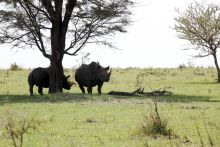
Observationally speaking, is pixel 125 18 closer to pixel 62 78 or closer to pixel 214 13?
pixel 62 78

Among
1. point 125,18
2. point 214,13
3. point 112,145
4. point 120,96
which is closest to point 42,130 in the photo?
point 112,145

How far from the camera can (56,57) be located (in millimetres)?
26609

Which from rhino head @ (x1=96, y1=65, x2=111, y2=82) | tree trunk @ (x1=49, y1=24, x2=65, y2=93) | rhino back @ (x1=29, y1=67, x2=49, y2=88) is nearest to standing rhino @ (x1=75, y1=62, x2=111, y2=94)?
rhino head @ (x1=96, y1=65, x2=111, y2=82)

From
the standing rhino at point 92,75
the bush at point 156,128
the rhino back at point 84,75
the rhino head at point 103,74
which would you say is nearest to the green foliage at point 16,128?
the bush at point 156,128

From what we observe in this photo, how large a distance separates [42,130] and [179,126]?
356 cm

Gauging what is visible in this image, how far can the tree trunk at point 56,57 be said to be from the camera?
2659cm

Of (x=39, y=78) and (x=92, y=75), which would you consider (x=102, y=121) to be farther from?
(x=39, y=78)

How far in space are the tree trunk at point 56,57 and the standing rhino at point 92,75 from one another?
53.5 inches

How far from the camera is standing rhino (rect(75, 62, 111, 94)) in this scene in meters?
26.6

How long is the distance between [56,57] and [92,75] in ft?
7.18

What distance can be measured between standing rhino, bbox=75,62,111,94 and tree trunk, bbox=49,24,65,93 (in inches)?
53.5

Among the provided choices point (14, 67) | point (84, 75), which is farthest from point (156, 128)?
point (14, 67)

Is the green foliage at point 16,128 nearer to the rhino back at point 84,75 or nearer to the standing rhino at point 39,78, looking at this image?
the standing rhino at point 39,78

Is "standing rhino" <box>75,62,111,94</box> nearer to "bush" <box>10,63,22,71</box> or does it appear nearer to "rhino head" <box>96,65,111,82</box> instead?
"rhino head" <box>96,65,111,82</box>
